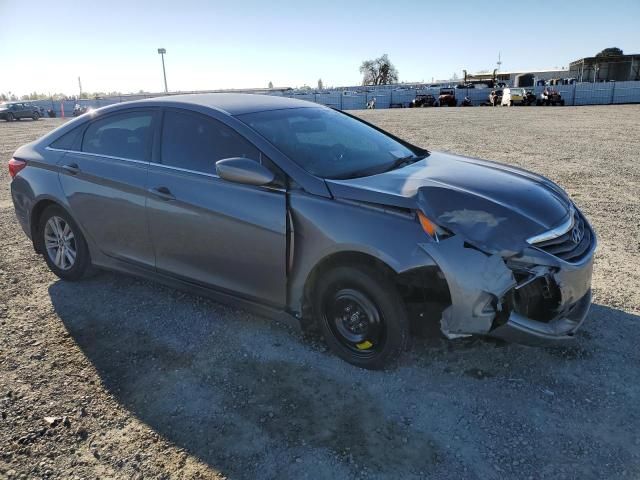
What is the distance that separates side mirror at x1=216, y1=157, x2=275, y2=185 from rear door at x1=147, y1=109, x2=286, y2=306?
105mm

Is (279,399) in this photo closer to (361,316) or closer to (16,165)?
(361,316)

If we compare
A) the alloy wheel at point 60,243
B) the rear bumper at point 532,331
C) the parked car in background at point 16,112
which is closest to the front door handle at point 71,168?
the alloy wheel at point 60,243

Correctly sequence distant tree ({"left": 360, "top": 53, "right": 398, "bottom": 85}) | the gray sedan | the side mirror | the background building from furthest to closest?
distant tree ({"left": 360, "top": 53, "right": 398, "bottom": 85}), the background building, the side mirror, the gray sedan

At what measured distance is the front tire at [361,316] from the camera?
2.94m

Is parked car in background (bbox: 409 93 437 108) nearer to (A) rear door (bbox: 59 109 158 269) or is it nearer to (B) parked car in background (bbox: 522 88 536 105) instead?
(B) parked car in background (bbox: 522 88 536 105)

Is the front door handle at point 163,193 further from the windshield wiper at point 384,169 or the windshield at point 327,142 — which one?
the windshield wiper at point 384,169

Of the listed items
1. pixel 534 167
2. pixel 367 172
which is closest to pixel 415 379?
pixel 367 172

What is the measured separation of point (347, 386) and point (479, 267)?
42.7 inches

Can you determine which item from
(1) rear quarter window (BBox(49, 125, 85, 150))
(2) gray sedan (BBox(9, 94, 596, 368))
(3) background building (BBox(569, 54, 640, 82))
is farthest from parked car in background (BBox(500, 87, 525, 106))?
(1) rear quarter window (BBox(49, 125, 85, 150))

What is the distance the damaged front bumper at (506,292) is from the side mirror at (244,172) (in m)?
1.10

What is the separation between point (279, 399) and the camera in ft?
9.78

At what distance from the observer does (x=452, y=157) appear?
4.16m

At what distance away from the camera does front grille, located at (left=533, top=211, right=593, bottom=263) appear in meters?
2.90

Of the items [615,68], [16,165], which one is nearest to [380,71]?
[615,68]
